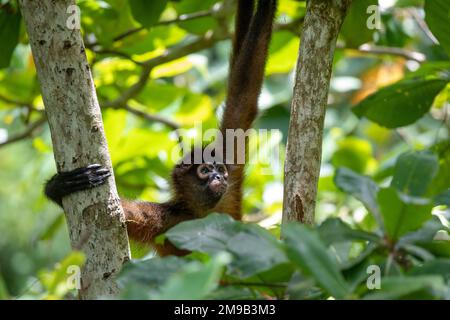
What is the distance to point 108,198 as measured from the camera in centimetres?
396

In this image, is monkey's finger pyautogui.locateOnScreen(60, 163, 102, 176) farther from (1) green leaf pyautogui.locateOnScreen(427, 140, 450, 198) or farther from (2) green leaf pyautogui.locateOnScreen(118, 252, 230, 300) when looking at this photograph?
(1) green leaf pyautogui.locateOnScreen(427, 140, 450, 198)

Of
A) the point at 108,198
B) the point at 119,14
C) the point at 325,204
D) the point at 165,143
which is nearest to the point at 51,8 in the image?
the point at 108,198

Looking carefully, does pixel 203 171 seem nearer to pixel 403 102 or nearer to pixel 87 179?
pixel 403 102

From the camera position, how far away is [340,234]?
103 inches

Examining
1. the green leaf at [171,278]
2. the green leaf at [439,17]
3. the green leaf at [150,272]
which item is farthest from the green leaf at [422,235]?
the green leaf at [439,17]

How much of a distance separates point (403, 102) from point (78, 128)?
2.51 meters

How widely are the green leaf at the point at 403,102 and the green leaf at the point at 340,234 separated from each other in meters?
2.71

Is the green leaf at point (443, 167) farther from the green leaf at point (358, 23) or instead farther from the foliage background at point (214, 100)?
the green leaf at point (358, 23)

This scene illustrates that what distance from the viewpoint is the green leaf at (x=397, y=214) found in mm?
2551

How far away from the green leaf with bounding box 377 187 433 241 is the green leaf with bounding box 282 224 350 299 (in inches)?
16.5

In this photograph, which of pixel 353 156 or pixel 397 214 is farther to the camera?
pixel 353 156

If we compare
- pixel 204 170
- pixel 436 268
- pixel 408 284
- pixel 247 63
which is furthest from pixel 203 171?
pixel 408 284

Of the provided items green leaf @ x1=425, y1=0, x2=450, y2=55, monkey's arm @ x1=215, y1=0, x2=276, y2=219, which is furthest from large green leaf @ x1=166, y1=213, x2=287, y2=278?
monkey's arm @ x1=215, y1=0, x2=276, y2=219

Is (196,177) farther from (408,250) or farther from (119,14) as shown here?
(408,250)
